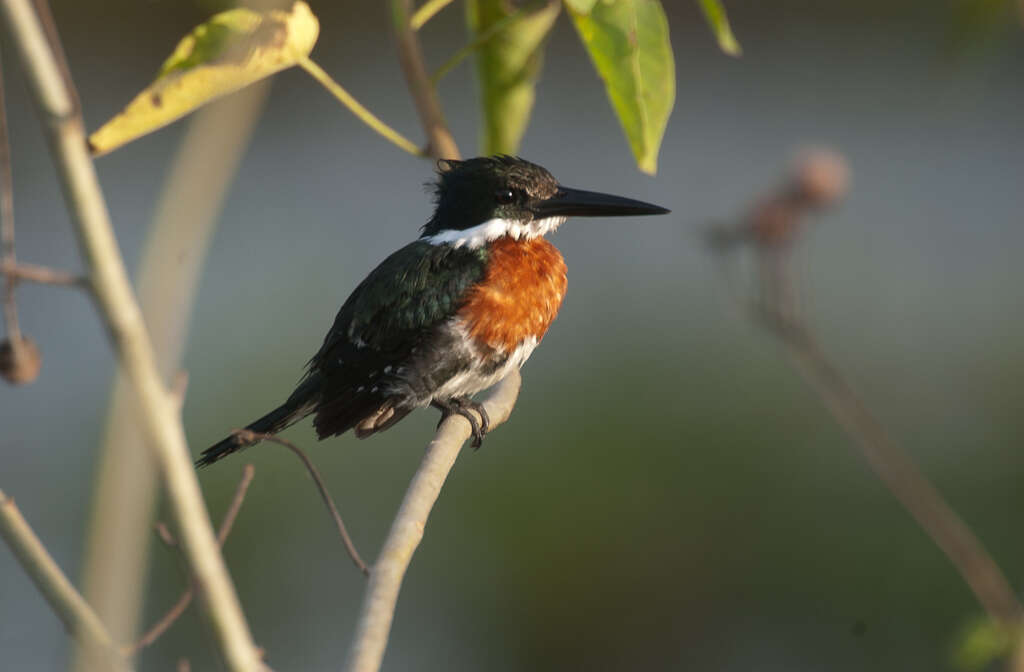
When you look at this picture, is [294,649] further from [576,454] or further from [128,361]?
[128,361]

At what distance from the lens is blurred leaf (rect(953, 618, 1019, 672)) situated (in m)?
1.28

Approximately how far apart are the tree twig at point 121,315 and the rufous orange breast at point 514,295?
1.35 metres

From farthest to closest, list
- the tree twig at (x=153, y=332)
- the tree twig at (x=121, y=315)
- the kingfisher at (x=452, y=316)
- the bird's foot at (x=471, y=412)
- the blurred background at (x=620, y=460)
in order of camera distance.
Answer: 1. the blurred background at (x=620, y=460)
2. the kingfisher at (x=452, y=316)
3. the bird's foot at (x=471, y=412)
4. the tree twig at (x=153, y=332)
5. the tree twig at (x=121, y=315)

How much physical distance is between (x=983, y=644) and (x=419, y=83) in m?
0.95

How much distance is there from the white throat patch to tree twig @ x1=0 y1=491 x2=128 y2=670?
136 cm

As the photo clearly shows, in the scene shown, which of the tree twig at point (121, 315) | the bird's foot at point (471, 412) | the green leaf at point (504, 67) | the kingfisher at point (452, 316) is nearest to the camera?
the tree twig at point (121, 315)

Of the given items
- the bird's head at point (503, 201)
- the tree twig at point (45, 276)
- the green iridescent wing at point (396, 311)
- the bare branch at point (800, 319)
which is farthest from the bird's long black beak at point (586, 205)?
the tree twig at point (45, 276)

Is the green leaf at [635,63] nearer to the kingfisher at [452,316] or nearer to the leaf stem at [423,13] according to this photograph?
the leaf stem at [423,13]

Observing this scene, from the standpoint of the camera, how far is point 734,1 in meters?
5.10

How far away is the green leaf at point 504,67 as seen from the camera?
161 cm

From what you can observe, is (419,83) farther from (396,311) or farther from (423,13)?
(396,311)

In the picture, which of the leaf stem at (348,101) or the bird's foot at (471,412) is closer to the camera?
the leaf stem at (348,101)

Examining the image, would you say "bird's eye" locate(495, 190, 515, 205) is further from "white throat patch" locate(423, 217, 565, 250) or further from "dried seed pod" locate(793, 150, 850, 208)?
"dried seed pod" locate(793, 150, 850, 208)

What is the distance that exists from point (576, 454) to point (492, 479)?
0.29 meters
